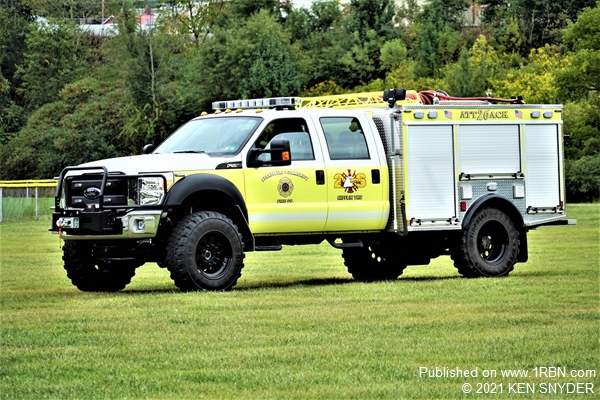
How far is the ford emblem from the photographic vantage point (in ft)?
57.3

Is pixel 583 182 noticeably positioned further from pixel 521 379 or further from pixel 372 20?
pixel 521 379

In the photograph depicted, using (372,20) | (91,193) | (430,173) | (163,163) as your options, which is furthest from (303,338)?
(372,20)

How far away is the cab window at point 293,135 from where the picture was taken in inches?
733

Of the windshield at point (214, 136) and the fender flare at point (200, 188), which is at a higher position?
the windshield at point (214, 136)

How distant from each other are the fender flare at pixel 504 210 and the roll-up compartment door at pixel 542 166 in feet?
1.13

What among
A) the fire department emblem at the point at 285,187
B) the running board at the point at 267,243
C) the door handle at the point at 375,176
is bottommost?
the running board at the point at 267,243

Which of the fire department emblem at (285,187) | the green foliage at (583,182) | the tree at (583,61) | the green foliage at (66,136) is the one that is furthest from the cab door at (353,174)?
the green foliage at (66,136)

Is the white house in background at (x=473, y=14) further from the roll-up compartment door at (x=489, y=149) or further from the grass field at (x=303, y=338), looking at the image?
the grass field at (x=303, y=338)

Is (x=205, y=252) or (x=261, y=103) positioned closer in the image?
(x=205, y=252)

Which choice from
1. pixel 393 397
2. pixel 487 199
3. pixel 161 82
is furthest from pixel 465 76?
pixel 393 397

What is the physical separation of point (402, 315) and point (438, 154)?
224 inches

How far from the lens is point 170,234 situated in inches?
687

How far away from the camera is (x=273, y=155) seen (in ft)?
59.5

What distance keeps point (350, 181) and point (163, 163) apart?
263 cm
